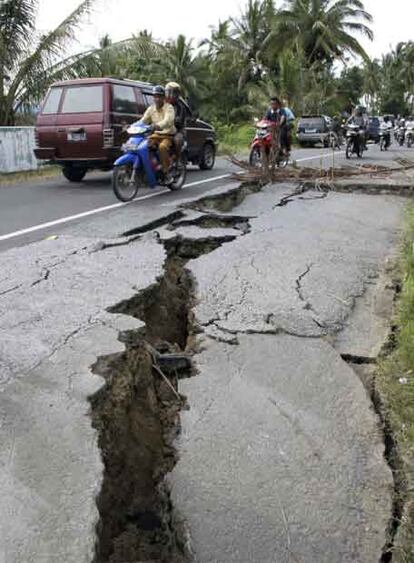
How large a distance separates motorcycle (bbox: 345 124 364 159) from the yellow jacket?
10139 millimetres

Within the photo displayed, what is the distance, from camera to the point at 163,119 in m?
8.87

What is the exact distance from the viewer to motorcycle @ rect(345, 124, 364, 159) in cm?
1770

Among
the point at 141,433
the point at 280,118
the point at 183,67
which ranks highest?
the point at 183,67

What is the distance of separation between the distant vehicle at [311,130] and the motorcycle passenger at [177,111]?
1812 cm

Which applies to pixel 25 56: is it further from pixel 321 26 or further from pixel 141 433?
pixel 321 26

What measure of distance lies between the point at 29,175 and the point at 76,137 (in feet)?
10.8

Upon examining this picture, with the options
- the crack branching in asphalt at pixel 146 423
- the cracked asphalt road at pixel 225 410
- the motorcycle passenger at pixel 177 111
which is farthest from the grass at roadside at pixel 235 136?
the crack branching in asphalt at pixel 146 423

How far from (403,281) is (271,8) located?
127ft

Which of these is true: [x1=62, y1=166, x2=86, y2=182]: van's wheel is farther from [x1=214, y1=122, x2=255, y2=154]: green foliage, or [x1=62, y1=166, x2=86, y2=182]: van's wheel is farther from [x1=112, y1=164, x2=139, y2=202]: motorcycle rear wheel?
[x1=214, y1=122, x2=255, y2=154]: green foliage

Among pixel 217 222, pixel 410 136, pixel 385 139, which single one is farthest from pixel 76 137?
pixel 410 136

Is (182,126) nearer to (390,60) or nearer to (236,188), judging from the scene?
(236,188)

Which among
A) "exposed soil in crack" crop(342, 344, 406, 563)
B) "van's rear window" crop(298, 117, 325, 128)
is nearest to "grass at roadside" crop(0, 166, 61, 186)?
"exposed soil in crack" crop(342, 344, 406, 563)

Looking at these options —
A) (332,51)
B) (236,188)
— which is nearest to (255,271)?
(236,188)

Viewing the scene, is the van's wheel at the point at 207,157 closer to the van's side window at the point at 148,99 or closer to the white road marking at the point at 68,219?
the van's side window at the point at 148,99
